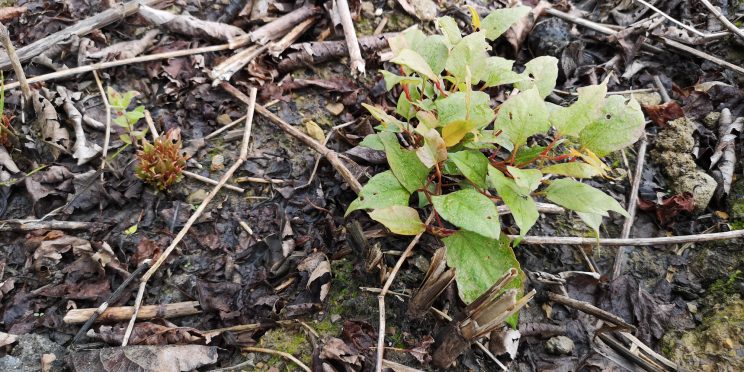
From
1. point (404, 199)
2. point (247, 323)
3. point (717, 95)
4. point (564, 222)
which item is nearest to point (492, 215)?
point (404, 199)

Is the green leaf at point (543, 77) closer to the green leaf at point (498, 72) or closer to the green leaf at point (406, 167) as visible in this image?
the green leaf at point (498, 72)

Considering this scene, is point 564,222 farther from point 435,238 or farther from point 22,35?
point 22,35

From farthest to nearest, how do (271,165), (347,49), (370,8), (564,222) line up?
(370,8) → (347,49) → (271,165) → (564,222)

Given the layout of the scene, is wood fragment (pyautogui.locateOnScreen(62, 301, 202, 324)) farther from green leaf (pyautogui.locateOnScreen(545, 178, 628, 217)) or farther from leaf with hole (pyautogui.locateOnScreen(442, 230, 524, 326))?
green leaf (pyautogui.locateOnScreen(545, 178, 628, 217))

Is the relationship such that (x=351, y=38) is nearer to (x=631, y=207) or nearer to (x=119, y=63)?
(x=119, y=63)

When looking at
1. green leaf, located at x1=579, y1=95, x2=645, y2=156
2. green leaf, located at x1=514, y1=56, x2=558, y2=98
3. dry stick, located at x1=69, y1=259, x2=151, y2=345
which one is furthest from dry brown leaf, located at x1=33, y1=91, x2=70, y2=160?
green leaf, located at x1=579, y1=95, x2=645, y2=156
